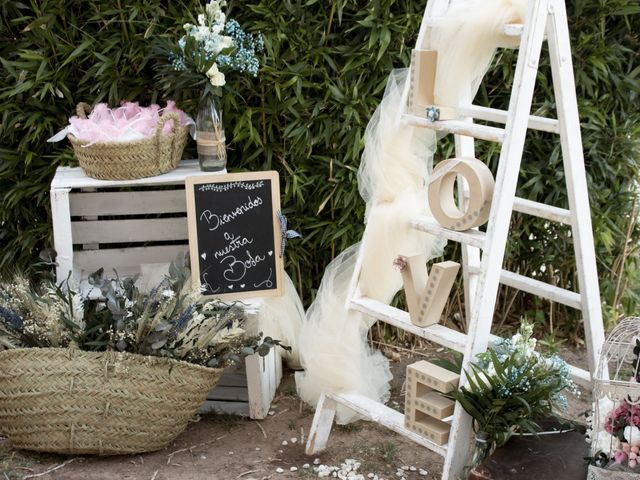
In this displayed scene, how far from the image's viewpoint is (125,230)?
362 cm

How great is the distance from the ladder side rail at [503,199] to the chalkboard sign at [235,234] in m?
1.02

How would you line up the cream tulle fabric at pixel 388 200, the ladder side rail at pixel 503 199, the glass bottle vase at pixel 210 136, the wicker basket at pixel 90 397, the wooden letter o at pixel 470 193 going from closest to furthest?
the ladder side rail at pixel 503 199
the wooden letter o at pixel 470 193
the cream tulle fabric at pixel 388 200
the wicker basket at pixel 90 397
the glass bottle vase at pixel 210 136

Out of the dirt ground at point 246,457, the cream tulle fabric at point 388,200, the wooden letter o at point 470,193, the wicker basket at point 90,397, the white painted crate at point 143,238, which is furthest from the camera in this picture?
the white painted crate at point 143,238

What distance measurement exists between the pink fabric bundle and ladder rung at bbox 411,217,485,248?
1071 mm

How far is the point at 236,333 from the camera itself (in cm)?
319

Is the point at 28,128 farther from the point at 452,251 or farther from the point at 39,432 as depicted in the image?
the point at 452,251

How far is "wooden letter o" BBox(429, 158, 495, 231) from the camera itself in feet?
9.16

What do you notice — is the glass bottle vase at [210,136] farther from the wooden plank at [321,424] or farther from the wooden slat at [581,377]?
the wooden slat at [581,377]

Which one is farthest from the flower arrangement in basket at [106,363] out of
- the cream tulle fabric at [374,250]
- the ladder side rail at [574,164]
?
the ladder side rail at [574,164]

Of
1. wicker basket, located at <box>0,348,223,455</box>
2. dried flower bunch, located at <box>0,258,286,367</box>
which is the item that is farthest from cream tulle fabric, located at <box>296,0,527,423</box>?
wicker basket, located at <box>0,348,223,455</box>

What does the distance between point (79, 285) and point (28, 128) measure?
0.83m

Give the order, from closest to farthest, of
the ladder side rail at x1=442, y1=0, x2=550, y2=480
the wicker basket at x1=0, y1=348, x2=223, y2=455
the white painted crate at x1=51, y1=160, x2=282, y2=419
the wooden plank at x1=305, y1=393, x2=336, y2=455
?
the ladder side rail at x1=442, y1=0, x2=550, y2=480 → the wicker basket at x1=0, y1=348, x2=223, y2=455 → the wooden plank at x1=305, y1=393, x2=336, y2=455 → the white painted crate at x1=51, y1=160, x2=282, y2=419

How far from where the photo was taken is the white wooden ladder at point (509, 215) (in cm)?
272

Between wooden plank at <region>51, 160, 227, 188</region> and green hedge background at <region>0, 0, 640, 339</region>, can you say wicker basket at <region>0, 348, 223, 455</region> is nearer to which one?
wooden plank at <region>51, 160, 227, 188</region>
